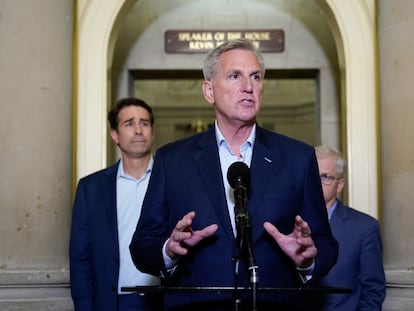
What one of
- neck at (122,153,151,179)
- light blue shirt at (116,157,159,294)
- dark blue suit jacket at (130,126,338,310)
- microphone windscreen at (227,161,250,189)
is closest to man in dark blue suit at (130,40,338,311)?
dark blue suit jacket at (130,126,338,310)

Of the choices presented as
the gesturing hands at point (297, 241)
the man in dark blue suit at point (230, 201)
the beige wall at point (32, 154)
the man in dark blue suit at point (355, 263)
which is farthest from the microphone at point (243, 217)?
the beige wall at point (32, 154)

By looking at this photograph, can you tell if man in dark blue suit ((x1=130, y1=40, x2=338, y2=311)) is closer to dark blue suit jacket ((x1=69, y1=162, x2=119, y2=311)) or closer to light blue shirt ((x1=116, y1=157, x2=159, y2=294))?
light blue shirt ((x1=116, y1=157, x2=159, y2=294))

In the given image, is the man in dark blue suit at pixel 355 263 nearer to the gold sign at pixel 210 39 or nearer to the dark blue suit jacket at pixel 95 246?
the dark blue suit jacket at pixel 95 246

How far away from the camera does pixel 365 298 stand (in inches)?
163

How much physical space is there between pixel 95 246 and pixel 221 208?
161cm

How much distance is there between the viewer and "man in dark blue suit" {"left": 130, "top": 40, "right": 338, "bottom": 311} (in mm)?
2781

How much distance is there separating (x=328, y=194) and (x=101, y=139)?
174 centimetres

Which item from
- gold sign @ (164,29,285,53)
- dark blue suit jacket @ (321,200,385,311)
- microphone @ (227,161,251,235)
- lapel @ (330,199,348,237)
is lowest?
dark blue suit jacket @ (321,200,385,311)

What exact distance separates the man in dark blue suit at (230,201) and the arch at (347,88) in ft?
8.09

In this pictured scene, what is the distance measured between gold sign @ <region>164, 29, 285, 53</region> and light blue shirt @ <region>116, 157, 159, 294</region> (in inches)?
118

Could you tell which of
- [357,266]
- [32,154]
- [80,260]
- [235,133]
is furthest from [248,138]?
[32,154]

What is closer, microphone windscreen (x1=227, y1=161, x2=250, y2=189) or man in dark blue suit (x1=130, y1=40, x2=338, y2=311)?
→ microphone windscreen (x1=227, y1=161, x2=250, y2=189)

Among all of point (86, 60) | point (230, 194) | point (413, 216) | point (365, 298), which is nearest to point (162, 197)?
point (230, 194)

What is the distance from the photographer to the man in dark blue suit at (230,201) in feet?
9.12
